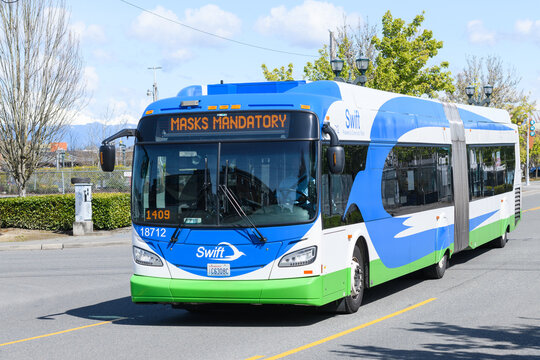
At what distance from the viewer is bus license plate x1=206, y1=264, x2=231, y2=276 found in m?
9.80

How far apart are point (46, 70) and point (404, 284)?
1934 centimetres

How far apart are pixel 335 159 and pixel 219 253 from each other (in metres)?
1.74

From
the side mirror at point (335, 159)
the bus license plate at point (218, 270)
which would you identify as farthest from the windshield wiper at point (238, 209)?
the side mirror at point (335, 159)

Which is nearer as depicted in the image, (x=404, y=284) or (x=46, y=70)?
(x=404, y=284)

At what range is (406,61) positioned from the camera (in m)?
44.1

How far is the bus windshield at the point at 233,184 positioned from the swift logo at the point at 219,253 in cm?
26

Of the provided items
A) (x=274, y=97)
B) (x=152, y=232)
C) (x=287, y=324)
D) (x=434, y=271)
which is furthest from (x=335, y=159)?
(x=434, y=271)

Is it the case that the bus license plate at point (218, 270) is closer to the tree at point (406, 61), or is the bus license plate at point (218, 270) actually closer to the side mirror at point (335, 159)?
the side mirror at point (335, 159)

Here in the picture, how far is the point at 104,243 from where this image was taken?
23828 millimetres

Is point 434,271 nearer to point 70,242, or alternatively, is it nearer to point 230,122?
point 230,122

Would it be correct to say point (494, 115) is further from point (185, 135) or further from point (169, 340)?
point (169, 340)

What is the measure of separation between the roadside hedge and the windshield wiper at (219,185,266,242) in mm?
17508

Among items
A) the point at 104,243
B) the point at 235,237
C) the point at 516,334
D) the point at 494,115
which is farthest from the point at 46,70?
the point at 516,334

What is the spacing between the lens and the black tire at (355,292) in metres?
10.7
